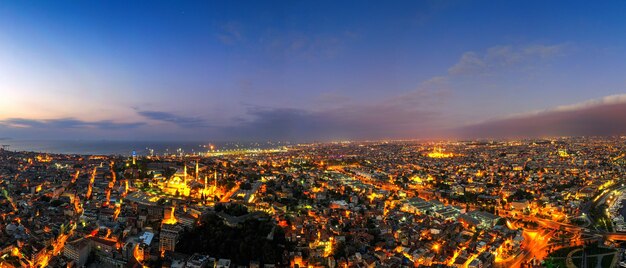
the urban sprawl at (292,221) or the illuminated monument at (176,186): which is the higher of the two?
the illuminated monument at (176,186)

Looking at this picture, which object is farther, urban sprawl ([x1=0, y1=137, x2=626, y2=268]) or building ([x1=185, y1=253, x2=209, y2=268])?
urban sprawl ([x1=0, y1=137, x2=626, y2=268])

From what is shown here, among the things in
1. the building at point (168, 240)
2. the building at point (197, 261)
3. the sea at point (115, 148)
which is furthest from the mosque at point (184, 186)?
the sea at point (115, 148)

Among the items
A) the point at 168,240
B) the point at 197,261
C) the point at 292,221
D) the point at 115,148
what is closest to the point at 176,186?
the point at 292,221

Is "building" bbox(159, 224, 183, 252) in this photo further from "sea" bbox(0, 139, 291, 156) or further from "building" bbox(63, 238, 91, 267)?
"sea" bbox(0, 139, 291, 156)

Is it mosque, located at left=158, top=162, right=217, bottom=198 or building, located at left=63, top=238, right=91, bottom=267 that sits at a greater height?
mosque, located at left=158, top=162, right=217, bottom=198

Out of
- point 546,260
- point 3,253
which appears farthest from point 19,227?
point 546,260

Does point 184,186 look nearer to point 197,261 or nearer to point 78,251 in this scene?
point 78,251

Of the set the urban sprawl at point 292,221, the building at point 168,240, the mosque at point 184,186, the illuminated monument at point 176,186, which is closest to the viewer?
the urban sprawl at point 292,221

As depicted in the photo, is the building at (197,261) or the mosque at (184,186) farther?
the mosque at (184,186)

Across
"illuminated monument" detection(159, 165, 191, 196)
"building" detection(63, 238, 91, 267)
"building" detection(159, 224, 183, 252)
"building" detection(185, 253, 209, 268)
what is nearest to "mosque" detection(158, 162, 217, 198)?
"illuminated monument" detection(159, 165, 191, 196)

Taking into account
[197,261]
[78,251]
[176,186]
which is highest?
[176,186]

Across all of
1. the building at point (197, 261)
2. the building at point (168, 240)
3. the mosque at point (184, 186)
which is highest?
the mosque at point (184, 186)

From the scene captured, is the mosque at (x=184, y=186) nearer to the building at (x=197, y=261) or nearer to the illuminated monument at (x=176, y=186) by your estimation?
the illuminated monument at (x=176, y=186)
